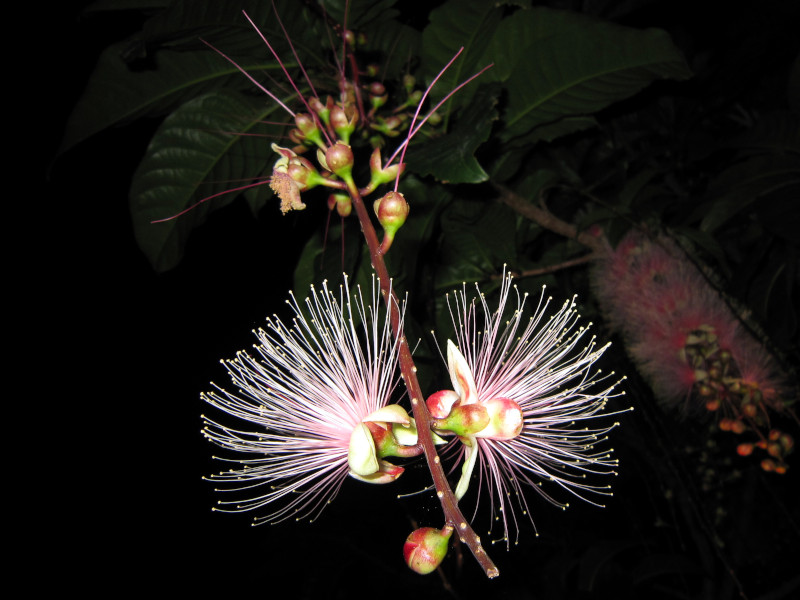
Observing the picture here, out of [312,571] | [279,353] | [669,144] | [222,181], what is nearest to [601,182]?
[669,144]

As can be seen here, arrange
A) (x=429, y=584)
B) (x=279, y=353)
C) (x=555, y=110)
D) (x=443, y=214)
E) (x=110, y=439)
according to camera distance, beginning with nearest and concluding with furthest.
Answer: (x=279, y=353) → (x=555, y=110) → (x=443, y=214) → (x=429, y=584) → (x=110, y=439)

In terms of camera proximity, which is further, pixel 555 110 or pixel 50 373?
pixel 50 373

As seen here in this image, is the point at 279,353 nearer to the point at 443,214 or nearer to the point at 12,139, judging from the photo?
the point at 443,214

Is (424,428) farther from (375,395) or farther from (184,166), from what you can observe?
(184,166)

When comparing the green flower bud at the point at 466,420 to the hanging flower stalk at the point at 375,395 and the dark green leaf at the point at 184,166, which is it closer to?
the hanging flower stalk at the point at 375,395

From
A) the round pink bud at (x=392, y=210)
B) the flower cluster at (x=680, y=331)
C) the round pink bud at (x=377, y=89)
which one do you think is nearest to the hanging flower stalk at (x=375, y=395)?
the round pink bud at (x=392, y=210)

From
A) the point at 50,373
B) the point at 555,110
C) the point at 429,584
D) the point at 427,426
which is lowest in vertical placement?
the point at 429,584
